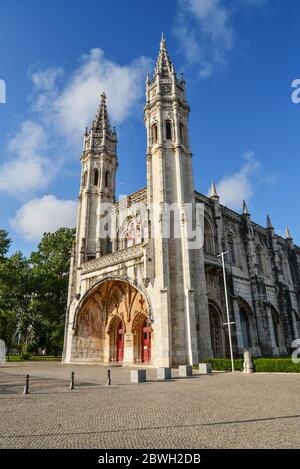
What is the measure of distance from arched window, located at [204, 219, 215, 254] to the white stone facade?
95 millimetres

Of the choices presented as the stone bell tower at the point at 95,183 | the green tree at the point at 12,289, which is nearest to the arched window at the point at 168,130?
the stone bell tower at the point at 95,183

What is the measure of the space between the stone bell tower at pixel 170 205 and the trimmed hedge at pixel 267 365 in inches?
69.0

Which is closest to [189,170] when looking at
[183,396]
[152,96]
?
[152,96]

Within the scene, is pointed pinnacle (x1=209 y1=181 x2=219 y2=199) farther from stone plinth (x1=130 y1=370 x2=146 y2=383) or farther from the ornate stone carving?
stone plinth (x1=130 y1=370 x2=146 y2=383)

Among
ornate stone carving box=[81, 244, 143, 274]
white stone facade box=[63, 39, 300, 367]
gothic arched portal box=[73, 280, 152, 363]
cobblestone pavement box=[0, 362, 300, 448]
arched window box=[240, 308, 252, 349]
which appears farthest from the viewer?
arched window box=[240, 308, 252, 349]

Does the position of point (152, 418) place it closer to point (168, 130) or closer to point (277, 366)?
point (277, 366)

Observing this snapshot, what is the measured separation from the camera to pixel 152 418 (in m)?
6.97

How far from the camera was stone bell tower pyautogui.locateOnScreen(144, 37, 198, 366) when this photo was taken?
2117cm

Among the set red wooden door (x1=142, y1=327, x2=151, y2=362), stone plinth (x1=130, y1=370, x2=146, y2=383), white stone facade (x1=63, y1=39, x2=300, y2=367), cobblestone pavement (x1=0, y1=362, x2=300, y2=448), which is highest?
white stone facade (x1=63, y1=39, x2=300, y2=367)

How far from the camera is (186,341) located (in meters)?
21.2

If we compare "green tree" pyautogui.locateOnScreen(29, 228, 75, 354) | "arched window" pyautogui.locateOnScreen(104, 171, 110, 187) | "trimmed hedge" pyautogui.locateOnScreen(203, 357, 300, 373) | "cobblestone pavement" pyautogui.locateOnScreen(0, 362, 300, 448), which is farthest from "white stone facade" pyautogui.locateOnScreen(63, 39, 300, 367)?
"cobblestone pavement" pyautogui.locateOnScreen(0, 362, 300, 448)

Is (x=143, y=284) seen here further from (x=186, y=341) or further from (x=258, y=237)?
(x=258, y=237)

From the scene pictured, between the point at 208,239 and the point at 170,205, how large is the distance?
6010 millimetres

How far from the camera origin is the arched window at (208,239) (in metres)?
28.5
